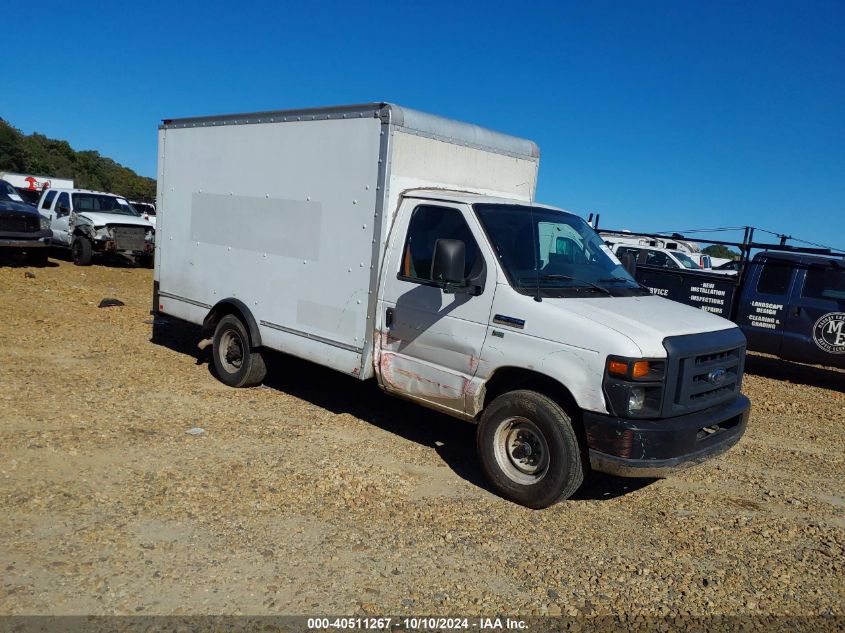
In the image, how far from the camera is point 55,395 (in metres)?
6.55

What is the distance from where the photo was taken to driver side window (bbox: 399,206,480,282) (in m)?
5.34

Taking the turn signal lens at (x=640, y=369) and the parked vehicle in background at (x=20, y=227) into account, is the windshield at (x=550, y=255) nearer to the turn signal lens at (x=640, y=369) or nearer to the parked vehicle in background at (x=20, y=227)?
the turn signal lens at (x=640, y=369)

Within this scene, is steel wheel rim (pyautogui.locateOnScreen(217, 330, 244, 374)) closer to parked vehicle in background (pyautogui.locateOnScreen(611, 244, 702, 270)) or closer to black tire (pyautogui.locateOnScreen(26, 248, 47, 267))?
parked vehicle in background (pyautogui.locateOnScreen(611, 244, 702, 270))

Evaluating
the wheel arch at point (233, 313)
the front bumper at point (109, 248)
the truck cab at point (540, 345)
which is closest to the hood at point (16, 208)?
the front bumper at point (109, 248)

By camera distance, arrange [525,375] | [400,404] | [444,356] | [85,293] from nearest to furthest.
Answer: [525,375]
[444,356]
[400,404]
[85,293]

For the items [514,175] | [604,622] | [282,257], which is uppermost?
[514,175]

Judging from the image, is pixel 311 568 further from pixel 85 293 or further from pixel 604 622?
pixel 85 293

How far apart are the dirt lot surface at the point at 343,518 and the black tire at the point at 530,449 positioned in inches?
6.6

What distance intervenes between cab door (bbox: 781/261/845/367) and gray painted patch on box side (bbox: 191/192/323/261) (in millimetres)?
7593

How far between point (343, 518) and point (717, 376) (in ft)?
9.38

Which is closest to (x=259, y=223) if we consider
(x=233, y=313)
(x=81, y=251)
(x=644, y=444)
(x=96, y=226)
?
(x=233, y=313)

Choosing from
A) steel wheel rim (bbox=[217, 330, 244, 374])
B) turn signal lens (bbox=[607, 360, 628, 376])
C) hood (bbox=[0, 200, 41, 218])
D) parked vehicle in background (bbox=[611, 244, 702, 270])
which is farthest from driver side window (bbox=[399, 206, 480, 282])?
hood (bbox=[0, 200, 41, 218])

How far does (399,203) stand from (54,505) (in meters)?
3.34

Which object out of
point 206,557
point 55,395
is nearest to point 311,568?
point 206,557
